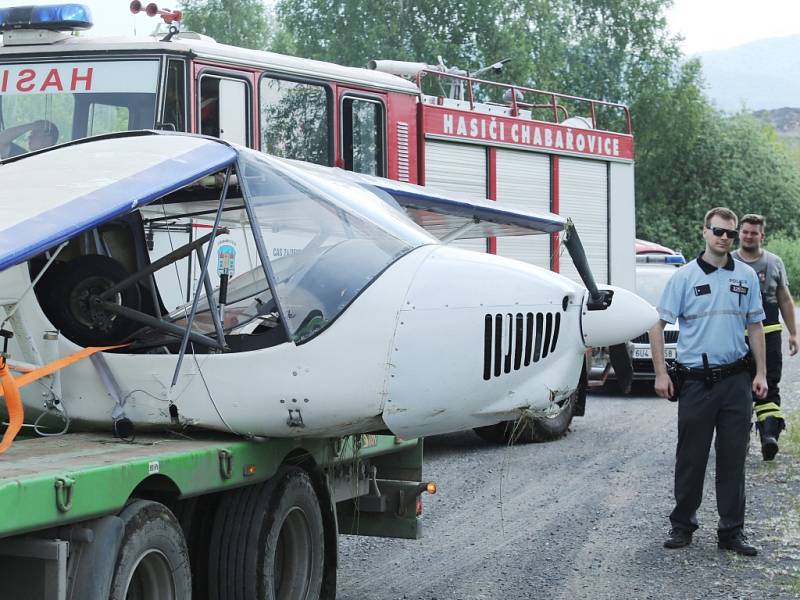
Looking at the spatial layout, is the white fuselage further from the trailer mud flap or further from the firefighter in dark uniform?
the firefighter in dark uniform

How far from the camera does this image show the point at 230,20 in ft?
188

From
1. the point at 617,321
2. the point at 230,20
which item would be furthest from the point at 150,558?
the point at 230,20

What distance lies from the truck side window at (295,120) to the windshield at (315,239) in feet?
12.0

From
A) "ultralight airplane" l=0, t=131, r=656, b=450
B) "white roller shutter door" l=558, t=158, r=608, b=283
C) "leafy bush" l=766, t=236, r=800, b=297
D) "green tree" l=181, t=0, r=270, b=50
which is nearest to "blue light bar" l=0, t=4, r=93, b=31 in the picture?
"ultralight airplane" l=0, t=131, r=656, b=450

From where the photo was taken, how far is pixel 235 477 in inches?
190

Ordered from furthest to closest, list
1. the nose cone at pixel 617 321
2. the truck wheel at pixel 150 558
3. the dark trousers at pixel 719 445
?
the dark trousers at pixel 719 445
the nose cone at pixel 617 321
the truck wheel at pixel 150 558

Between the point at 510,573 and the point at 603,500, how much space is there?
2288mm

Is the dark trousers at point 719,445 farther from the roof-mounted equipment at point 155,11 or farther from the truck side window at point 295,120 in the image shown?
the roof-mounted equipment at point 155,11

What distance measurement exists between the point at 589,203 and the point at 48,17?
6761mm

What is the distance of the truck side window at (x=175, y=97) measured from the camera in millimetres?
8444

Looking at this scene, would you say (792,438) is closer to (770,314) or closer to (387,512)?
(770,314)

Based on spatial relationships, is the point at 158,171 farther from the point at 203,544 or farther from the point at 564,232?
the point at 564,232

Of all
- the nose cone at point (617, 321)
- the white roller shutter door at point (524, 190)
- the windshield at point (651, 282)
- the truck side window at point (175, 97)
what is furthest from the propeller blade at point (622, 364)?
the windshield at point (651, 282)

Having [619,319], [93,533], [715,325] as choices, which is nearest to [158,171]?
[93,533]
